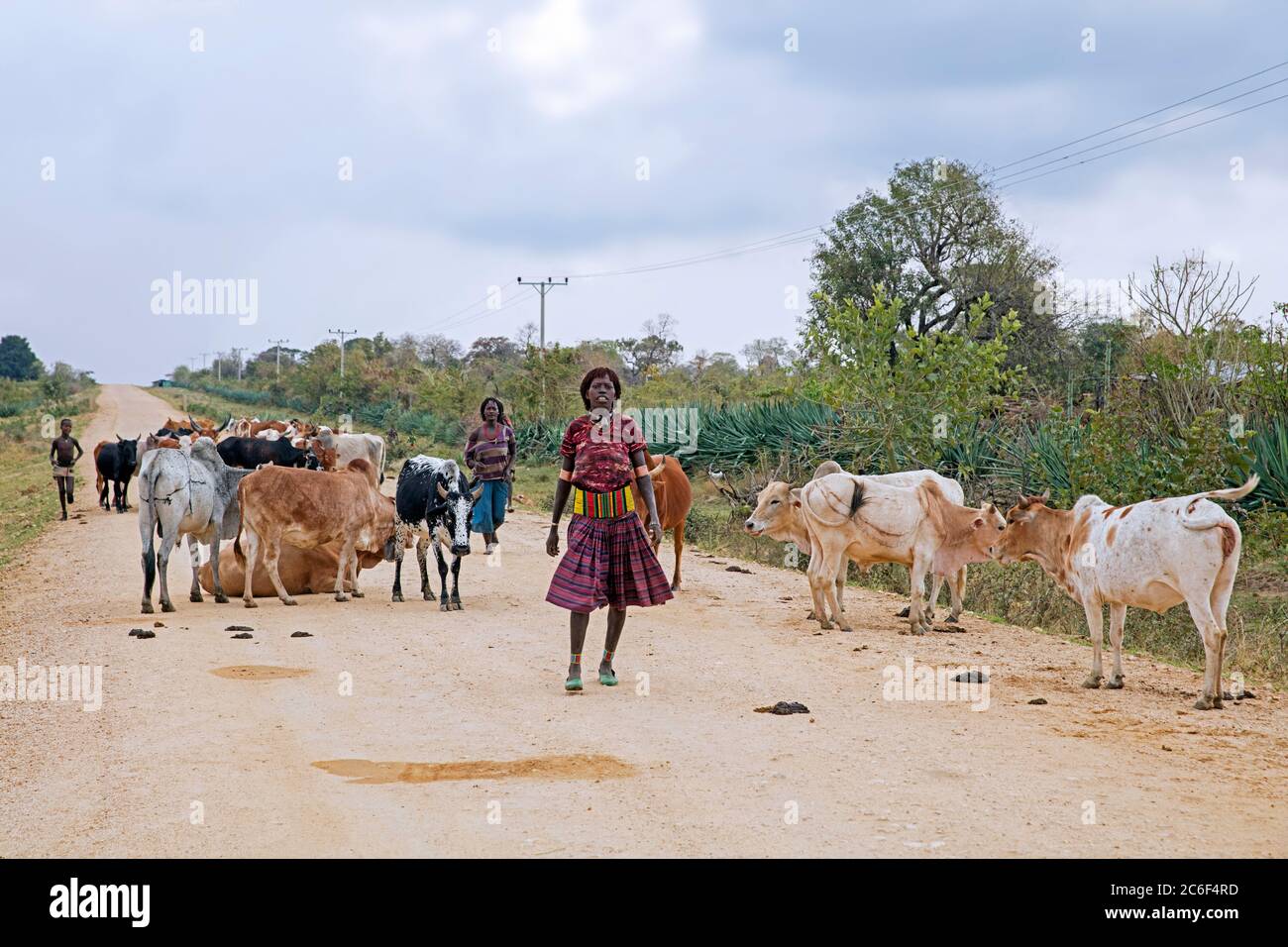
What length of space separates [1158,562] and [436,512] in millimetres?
6866

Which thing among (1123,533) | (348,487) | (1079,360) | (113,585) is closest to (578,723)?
(1123,533)

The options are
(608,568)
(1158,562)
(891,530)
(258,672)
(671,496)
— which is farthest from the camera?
(671,496)

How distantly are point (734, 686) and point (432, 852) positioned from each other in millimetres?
3916

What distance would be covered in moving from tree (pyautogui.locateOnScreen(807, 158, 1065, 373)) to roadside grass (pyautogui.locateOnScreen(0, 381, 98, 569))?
22818mm

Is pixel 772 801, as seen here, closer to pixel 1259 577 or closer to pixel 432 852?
pixel 432 852

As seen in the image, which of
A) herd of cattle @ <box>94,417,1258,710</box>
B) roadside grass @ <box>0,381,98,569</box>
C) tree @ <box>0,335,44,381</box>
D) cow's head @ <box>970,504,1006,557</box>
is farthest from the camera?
tree @ <box>0,335,44,381</box>

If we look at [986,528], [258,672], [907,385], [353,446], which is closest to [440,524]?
[258,672]

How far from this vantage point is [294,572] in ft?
42.0

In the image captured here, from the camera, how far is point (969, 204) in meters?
39.7

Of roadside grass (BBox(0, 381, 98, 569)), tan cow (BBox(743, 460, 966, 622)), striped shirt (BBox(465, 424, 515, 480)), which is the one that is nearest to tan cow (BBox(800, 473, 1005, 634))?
tan cow (BBox(743, 460, 966, 622))

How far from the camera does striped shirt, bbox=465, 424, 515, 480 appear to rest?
13352mm

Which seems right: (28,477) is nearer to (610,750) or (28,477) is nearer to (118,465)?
(118,465)

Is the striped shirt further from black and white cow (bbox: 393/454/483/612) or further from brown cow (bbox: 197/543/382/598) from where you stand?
brown cow (bbox: 197/543/382/598)

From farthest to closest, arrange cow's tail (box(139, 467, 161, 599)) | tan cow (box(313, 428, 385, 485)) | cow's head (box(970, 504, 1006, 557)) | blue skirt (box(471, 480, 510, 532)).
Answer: tan cow (box(313, 428, 385, 485)), blue skirt (box(471, 480, 510, 532)), cow's tail (box(139, 467, 161, 599)), cow's head (box(970, 504, 1006, 557))
